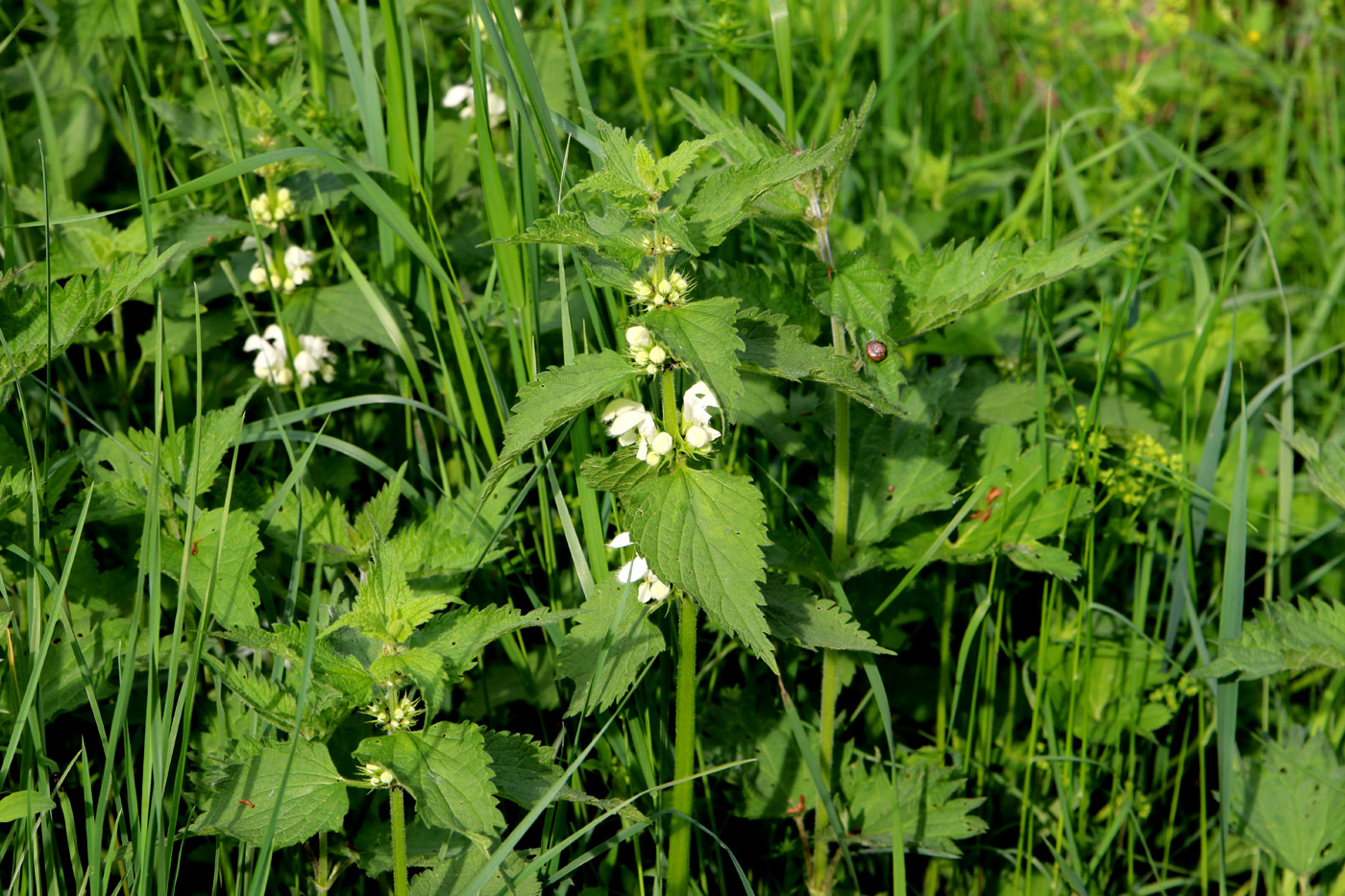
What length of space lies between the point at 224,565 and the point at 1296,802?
199 cm

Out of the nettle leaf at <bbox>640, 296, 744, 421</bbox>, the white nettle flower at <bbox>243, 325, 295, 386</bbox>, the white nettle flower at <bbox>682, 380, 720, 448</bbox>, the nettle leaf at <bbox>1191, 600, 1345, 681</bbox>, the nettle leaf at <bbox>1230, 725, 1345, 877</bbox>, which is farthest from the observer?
the white nettle flower at <bbox>243, 325, 295, 386</bbox>

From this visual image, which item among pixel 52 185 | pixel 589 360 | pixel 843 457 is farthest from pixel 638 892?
pixel 52 185

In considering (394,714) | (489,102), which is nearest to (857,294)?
(394,714)

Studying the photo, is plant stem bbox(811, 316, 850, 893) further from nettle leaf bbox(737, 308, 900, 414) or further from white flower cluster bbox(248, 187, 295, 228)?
white flower cluster bbox(248, 187, 295, 228)

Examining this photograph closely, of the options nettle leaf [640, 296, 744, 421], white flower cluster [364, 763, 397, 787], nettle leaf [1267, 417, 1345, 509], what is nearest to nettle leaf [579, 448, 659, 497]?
nettle leaf [640, 296, 744, 421]

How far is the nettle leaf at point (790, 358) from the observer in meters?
1.45

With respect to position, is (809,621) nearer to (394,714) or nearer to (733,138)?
(394,714)

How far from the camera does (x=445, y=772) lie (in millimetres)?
1408

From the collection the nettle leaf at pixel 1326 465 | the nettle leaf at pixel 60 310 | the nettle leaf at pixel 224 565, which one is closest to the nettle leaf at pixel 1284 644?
the nettle leaf at pixel 1326 465

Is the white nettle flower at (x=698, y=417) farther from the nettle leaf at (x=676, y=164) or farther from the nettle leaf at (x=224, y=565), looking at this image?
the nettle leaf at (x=224, y=565)

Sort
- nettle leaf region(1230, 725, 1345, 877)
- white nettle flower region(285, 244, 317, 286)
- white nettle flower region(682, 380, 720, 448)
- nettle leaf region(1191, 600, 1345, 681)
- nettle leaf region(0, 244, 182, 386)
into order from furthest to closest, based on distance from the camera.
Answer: white nettle flower region(285, 244, 317, 286)
nettle leaf region(1230, 725, 1345, 877)
nettle leaf region(1191, 600, 1345, 681)
nettle leaf region(0, 244, 182, 386)
white nettle flower region(682, 380, 720, 448)

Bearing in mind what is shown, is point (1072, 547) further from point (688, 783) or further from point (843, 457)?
point (688, 783)

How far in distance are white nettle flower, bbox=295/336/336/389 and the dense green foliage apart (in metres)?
0.01

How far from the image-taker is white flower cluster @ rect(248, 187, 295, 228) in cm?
225
